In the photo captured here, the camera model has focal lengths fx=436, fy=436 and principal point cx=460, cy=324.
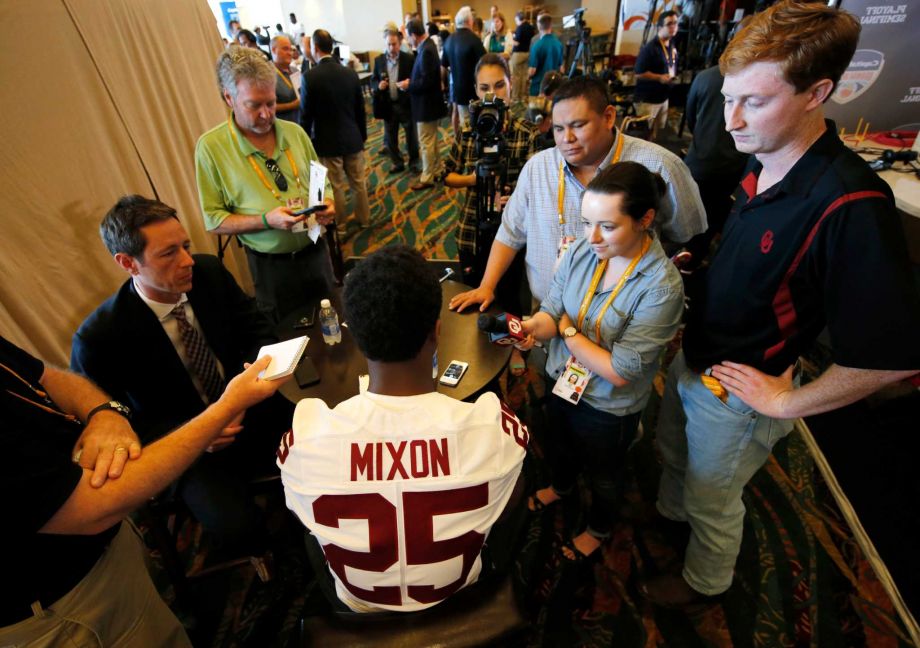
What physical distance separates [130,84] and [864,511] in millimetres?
4494

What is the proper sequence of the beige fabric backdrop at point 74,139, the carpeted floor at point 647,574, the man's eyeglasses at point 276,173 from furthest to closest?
the man's eyeglasses at point 276,173 → the beige fabric backdrop at point 74,139 → the carpeted floor at point 647,574

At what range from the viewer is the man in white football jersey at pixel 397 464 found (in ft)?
3.03

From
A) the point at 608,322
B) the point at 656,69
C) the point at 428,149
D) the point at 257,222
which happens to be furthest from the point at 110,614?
the point at 656,69

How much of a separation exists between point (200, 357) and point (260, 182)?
40.7 inches

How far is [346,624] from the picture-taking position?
94cm

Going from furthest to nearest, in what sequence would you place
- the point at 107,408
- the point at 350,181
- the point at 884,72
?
the point at 350,181, the point at 884,72, the point at 107,408

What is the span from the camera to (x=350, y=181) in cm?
465

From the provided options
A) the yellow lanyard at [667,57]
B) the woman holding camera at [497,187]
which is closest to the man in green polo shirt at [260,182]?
the woman holding camera at [497,187]

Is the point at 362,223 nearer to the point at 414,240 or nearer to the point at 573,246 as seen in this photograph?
the point at 414,240

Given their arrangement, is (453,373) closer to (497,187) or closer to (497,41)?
(497,187)

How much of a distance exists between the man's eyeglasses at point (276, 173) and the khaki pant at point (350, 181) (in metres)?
2.04

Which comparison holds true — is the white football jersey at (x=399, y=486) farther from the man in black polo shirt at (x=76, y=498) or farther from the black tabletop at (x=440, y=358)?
the black tabletop at (x=440, y=358)

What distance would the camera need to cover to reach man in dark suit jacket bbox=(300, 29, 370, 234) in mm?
4082

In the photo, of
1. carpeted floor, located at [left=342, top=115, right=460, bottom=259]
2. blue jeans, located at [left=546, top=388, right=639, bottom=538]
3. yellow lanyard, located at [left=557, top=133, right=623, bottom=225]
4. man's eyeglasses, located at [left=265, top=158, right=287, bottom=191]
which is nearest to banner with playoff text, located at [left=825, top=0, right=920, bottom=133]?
yellow lanyard, located at [left=557, top=133, right=623, bottom=225]
